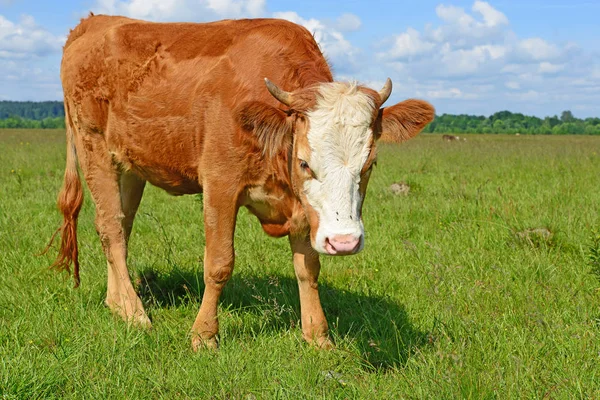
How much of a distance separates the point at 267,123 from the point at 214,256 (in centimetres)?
103

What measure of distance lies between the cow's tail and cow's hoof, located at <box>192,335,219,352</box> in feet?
5.07

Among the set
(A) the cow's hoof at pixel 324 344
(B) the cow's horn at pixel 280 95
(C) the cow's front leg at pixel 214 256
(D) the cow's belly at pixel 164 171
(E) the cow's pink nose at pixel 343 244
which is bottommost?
(A) the cow's hoof at pixel 324 344

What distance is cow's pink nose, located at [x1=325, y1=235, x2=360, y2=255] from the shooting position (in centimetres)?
311

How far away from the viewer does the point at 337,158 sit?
10.8 ft

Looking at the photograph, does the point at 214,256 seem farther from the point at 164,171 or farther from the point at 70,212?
the point at 70,212

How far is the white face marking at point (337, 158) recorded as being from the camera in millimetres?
3230

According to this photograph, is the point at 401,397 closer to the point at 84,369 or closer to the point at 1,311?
the point at 84,369

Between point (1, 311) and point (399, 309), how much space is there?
2786 mm

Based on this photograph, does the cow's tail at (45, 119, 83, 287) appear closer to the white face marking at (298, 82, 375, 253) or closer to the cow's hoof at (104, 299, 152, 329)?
the cow's hoof at (104, 299, 152, 329)

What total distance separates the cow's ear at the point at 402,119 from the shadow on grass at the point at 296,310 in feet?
3.60

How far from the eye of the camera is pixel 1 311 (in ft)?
14.3

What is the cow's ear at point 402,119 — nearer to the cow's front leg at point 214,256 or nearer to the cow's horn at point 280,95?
the cow's horn at point 280,95

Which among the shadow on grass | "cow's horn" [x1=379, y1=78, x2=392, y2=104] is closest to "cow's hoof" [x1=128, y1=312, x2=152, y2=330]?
the shadow on grass

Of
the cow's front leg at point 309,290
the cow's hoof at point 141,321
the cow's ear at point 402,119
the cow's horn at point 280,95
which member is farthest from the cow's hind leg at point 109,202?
the cow's ear at point 402,119
